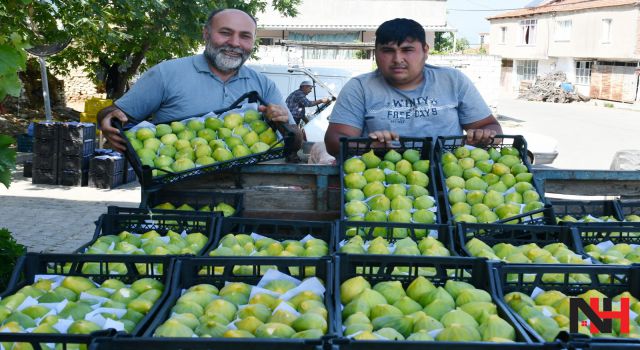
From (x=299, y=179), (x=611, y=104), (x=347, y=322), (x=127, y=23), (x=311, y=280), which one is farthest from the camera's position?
(x=611, y=104)

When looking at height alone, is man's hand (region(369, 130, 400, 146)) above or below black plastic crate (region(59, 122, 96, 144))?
above

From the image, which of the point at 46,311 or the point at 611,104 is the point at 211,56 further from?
the point at 611,104

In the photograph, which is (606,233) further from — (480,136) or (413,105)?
(413,105)

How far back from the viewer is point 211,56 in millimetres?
4699

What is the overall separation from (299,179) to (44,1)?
8574 millimetres

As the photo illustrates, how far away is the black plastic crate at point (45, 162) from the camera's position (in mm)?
11828

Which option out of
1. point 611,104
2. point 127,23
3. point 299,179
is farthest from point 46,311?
point 611,104

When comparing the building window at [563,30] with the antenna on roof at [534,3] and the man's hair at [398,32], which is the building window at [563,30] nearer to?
the antenna on roof at [534,3]

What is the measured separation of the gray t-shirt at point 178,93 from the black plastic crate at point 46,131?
7.74 m

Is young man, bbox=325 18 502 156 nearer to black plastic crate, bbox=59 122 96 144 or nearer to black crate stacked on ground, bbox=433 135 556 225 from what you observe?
black crate stacked on ground, bbox=433 135 556 225

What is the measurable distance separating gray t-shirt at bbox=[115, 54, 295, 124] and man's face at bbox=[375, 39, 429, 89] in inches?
29.2

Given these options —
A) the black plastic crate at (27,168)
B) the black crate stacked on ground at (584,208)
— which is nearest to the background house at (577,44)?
the black plastic crate at (27,168)

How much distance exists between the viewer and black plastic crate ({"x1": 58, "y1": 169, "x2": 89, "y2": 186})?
38.8 ft

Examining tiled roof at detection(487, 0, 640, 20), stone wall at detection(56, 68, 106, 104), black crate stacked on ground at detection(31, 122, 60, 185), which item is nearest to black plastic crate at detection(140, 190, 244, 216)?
black crate stacked on ground at detection(31, 122, 60, 185)
